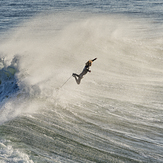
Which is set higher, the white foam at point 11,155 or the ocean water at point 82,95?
the white foam at point 11,155

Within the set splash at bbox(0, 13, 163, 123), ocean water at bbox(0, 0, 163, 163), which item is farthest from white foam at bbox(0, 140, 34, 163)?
splash at bbox(0, 13, 163, 123)

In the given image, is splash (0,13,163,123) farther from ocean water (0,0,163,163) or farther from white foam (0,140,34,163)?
white foam (0,140,34,163)

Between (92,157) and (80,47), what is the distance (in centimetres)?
840

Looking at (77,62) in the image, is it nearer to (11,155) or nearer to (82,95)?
(82,95)

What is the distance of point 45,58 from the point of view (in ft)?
38.4

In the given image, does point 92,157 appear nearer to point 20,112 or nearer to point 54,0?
point 20,112

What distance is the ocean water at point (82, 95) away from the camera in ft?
20.9

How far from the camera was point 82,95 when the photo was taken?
890 centimetres

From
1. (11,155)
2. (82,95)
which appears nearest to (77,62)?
(82,95)

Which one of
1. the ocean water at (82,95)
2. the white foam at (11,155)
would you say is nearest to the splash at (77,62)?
the ocean water at (82,95)

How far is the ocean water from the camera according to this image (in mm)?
6359

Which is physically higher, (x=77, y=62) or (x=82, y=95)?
(x=82, y=95)

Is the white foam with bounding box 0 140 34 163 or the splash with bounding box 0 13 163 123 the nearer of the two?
the white foam with bounding box 0 140 34 163

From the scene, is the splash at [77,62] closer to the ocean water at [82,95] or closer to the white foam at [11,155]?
the ocean water at [82,95]
